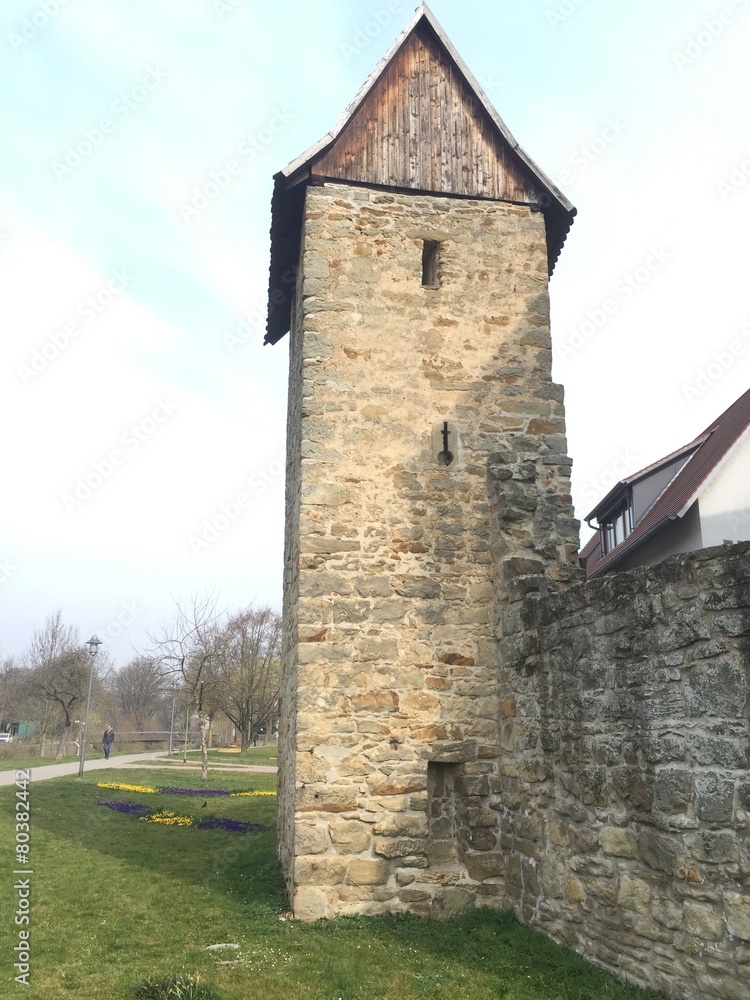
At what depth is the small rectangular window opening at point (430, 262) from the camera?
9.12m

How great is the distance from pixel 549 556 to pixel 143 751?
107 feet

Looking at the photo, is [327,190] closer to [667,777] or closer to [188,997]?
[667,777]

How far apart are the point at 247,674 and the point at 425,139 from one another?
26.5m

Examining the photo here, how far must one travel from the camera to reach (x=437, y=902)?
7320mm

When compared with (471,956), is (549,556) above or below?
above

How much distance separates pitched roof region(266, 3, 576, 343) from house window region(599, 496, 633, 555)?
990cm

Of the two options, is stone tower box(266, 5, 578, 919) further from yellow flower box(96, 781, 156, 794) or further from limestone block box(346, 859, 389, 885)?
yellow flower box(96, 781, 156, 794)

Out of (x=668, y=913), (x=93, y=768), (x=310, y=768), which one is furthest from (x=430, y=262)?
(x=93, y=768)

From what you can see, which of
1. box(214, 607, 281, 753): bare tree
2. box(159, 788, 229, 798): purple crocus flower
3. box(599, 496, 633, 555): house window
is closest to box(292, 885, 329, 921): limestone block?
box(159, 788, 229, 798): purple crocus flower

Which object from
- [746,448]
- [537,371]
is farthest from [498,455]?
[746,448]

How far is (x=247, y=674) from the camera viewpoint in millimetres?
32719

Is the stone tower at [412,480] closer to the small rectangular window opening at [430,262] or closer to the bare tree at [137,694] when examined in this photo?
the small rectangular window opening at [430,262]

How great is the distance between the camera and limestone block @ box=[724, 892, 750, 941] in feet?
15.3

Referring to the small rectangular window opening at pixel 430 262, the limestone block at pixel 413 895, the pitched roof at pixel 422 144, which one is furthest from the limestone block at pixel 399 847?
the pitched roof at pixel 422 144
